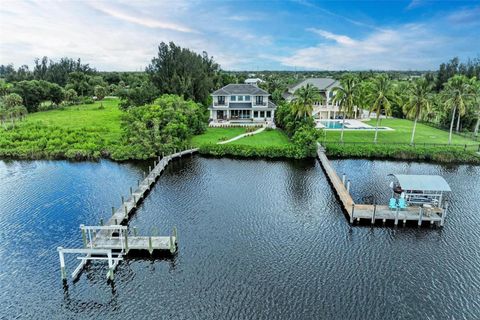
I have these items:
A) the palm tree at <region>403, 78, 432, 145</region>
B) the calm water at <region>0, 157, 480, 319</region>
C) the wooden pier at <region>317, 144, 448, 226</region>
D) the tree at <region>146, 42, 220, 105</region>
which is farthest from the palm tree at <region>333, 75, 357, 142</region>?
the tree at <region>146, 42, 220, 105</region>

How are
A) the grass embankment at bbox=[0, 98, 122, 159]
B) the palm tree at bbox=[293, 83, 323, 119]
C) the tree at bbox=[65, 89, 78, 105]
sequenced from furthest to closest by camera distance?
the tree at bbox=[65, 89, 78, 105] < the palm tree at bbox=[293, 83, 323, 119] < the grass embankment at bbox=[0, 98, 122, 159]

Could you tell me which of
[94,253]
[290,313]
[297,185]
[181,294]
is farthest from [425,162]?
[94,253]

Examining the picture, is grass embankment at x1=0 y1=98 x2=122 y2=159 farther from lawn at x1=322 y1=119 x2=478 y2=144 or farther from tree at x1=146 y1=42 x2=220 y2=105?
lawn at x1=322 y1=119 x2=478 y2=144

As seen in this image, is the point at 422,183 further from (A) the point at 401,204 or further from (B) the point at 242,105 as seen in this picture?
(B) the point at 242,105

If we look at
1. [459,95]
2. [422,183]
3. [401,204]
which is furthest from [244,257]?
[459,95]

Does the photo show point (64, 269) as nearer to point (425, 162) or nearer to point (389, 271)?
point (389, 271)
